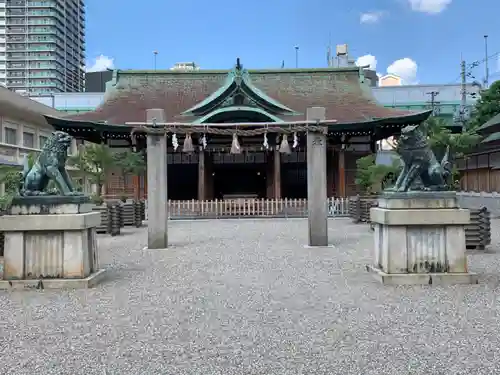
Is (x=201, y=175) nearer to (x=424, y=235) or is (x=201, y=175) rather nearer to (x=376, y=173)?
(x=376, y=173)

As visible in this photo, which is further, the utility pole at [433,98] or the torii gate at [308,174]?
the utility pole at [433,98]

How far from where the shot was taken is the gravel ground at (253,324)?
401 cm

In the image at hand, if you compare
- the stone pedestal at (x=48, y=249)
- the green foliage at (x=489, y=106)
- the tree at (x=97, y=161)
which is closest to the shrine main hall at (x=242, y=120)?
the tree at (x=97, y=161)

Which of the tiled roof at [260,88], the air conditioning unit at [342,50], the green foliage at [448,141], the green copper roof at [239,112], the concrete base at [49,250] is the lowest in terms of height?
the concrete base at [49,250]

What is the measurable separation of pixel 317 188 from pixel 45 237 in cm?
670

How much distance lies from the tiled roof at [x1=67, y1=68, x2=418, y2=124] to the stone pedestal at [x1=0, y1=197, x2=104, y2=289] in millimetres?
18623

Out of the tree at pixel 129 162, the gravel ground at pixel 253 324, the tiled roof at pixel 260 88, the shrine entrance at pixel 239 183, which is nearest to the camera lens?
the gravel ground at pixel 253 324

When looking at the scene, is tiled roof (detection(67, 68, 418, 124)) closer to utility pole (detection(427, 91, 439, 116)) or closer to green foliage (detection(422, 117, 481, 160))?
green foliage (detection(422, 117, 481, 160))

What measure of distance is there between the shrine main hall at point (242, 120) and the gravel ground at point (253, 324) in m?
15.3

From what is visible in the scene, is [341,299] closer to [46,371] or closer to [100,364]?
[100,364]

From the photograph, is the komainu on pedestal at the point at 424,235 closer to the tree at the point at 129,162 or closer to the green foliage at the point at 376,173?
the green foliage at the point at 376,173

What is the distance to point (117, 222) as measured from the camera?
614 inches

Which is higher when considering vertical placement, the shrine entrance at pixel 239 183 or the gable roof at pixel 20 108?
the gable roof at pixel 20 108

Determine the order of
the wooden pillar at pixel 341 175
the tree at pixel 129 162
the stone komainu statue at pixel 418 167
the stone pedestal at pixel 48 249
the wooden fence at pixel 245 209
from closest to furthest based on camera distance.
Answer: the stone pedestal at pixel 48 249, the stone komainu statue at pixel 418 167, the tree at pixel 129 162, the wooden fence at pixel 245 209, the wooden pillar at pixel 341 175
